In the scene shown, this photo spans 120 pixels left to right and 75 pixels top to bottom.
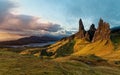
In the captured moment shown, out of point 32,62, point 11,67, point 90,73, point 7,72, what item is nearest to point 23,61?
point 32,62

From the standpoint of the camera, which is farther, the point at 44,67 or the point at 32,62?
the point at 32,62

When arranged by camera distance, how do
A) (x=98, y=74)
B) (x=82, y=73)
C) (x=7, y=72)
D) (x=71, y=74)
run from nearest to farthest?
1. (x=7, y=72)
2. (x=71, y=74)
3. (x=82, y=73)
4. (x=98, y=74)

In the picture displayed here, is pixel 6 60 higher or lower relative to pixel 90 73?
higher

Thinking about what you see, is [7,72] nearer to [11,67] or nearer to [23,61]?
[11,67]

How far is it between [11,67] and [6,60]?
7.52 meters

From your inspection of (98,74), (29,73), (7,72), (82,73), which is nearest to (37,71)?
(29,73)

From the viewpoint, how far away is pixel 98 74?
72938mm

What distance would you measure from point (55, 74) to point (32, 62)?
41.2ft

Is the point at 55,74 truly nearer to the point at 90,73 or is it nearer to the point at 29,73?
the point at 29,73

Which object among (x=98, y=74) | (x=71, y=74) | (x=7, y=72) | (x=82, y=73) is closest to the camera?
(x=7, y=72)

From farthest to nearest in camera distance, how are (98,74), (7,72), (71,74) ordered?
(98,74), (71,74), (7,72)

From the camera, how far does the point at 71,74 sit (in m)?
63.9

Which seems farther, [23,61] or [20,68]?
[23,61]

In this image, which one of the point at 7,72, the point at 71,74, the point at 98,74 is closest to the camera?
the point at 7,72
